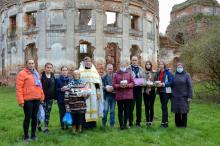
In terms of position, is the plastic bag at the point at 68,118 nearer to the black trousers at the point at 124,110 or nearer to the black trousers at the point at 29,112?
the black trousers at the point at 29,112

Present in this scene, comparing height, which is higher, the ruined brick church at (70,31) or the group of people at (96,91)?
the ruined brick church at (70,31)

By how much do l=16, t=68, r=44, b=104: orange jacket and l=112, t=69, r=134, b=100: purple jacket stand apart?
2.19 metres

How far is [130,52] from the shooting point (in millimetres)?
24641

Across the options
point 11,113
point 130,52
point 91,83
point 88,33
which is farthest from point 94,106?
point 130,52

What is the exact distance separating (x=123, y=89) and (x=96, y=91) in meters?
0.78

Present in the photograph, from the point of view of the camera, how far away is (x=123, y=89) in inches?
344

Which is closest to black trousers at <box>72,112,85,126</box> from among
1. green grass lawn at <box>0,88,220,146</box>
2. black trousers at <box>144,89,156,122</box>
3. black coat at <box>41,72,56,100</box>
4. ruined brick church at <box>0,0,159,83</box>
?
green grass lawn at <box>0,88,220,146</box>

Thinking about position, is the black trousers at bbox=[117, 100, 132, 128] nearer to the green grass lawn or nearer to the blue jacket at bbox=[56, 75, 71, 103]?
the green grass lawn

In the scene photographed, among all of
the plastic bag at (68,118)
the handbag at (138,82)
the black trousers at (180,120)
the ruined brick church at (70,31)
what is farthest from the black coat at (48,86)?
the ruined brick church at (70,31)

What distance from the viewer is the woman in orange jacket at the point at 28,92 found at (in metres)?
7.41

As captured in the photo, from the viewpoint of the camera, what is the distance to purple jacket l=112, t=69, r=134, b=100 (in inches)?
344

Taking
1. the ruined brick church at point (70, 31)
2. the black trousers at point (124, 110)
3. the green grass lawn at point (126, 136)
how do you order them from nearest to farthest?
the green grass lawn at point (126, 136), the black trousers at point (124, 110), the ruined brick church at point (70, 31)

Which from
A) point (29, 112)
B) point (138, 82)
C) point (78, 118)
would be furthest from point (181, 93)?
point (29, 112)

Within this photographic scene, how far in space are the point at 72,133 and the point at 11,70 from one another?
17893 millimetres
